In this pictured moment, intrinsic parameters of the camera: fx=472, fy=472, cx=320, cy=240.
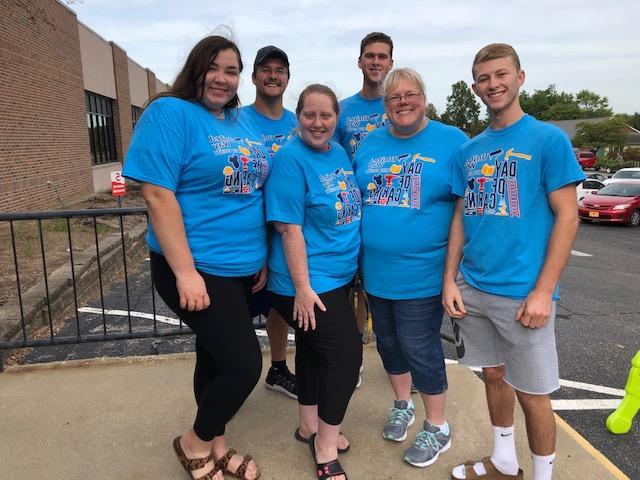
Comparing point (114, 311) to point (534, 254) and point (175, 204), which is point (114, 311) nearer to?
point (175, 204)

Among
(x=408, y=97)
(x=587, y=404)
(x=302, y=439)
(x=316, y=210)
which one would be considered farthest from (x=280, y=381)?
(x=587, y=404)

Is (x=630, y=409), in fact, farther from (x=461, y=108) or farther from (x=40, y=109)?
(x=461, y=108)

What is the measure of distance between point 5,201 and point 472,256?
1256 cm

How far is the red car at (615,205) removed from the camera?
1612 centimetres

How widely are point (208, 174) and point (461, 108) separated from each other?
8057 cm

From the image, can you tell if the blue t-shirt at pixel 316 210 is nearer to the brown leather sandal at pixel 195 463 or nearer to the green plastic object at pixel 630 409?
the brown leather sandal at pixel 195 463

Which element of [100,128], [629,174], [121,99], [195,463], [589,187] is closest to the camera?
[195,463]

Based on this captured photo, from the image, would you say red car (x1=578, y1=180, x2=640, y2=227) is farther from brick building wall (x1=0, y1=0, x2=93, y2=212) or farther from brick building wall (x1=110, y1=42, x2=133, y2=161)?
brick building wall (x1=110, y1=42, x2=133, y2=161)

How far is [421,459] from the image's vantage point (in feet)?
7.80

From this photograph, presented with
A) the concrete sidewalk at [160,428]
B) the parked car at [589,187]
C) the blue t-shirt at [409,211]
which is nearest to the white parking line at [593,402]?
the concrete sidewalk at [160,428]

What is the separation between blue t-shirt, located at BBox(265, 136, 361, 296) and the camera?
2.06 m

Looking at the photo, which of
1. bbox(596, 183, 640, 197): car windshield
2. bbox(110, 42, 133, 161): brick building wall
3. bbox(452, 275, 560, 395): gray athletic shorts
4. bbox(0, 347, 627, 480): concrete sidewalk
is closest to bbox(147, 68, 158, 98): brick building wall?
bbox(110, 42, 133, 161): brick building wall

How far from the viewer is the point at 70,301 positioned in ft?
19.7

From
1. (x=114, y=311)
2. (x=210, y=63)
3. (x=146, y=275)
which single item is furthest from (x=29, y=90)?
(x=210, y=63)
